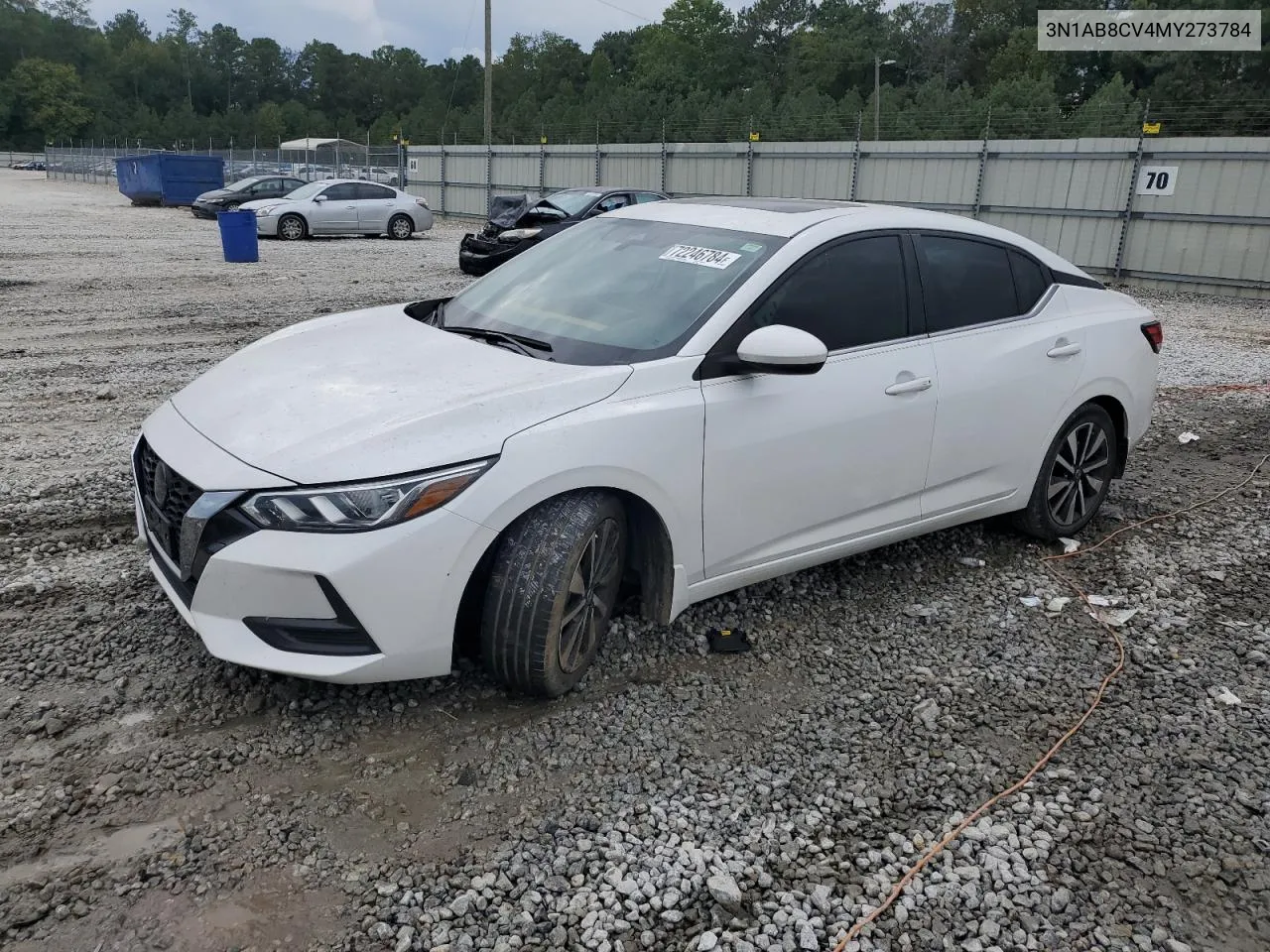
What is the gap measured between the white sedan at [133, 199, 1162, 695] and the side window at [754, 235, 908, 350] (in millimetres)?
13

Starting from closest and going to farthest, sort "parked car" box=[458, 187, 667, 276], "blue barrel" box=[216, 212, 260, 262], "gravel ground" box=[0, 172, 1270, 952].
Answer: "gravel ground" box=[0, 172, 1270, 952], "parked car" box=[458, 187, 667, 276], "blue barrel" box=[216, 212, 260, 262]

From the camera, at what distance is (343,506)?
9.64ft

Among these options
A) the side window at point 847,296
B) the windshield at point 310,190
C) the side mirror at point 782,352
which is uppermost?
the side window at point 847,296

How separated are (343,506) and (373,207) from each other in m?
21.3

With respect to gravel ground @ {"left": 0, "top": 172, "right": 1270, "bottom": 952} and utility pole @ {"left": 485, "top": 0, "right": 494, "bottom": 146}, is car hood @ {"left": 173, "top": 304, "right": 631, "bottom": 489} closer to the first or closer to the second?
gravel ground @ {"left": 0, "top": 172, "right": 1270, "bottom": 952}

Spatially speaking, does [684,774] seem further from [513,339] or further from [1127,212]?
[1127,212]

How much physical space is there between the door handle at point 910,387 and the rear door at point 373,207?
67.2 ft

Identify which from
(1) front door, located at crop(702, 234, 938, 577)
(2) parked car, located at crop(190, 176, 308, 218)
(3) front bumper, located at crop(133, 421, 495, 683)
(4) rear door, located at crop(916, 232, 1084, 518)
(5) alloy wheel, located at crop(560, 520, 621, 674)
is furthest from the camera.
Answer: (2) parked car, located at crop(190, 176, 308, 218)

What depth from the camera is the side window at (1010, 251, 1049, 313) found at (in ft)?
15.6

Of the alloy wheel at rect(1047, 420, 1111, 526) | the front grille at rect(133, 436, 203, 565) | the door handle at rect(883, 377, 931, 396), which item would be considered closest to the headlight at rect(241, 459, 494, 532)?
the front grille at rect(133, 436, 203, 565)

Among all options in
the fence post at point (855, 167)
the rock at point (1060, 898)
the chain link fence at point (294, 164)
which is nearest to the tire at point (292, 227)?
the chain link fence at point (294, 164)

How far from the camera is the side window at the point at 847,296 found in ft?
12.7

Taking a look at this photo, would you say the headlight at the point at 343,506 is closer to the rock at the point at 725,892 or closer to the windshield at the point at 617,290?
the windshield at the point at 617,290

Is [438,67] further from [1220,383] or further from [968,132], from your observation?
[1220,383]
